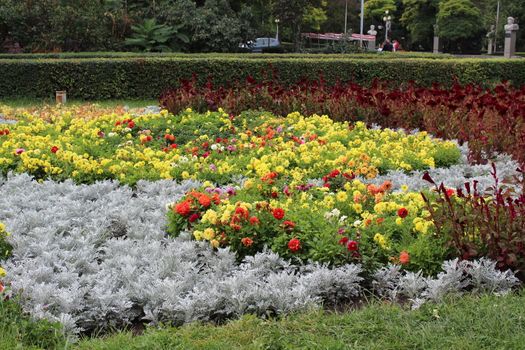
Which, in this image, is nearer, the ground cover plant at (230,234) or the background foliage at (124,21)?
the ground cover plant at (230,234)

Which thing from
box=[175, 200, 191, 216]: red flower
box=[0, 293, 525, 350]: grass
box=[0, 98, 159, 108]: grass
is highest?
box=[175, 200, 191, 216]: red flower

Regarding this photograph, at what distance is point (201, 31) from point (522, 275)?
59.8ft

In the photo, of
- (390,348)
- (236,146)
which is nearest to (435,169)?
(236,146)

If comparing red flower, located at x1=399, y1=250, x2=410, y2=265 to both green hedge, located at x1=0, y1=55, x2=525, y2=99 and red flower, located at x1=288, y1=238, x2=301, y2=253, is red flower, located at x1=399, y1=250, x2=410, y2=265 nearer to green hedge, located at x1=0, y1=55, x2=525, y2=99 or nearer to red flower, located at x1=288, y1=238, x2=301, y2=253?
red flower, located at x1=288, y1=238, x2=301, y2=253

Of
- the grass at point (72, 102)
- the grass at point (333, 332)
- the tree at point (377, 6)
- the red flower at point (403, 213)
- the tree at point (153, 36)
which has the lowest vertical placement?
the grass at point (72, 102)

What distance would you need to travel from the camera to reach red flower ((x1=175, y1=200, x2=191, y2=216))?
4.14 m

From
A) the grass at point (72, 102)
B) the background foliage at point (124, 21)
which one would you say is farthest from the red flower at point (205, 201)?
the background foliage at point (124, 21)

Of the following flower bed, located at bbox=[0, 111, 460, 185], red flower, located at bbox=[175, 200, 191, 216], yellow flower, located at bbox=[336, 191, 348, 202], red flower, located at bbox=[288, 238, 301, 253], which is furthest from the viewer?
flower bed, located at bbox=[0, 111, 460, 185]

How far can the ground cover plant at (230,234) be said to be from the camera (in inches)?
131

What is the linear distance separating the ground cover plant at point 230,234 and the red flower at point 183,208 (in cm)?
1

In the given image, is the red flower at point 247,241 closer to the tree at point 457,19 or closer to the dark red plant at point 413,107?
the dark red plant at point 413,107

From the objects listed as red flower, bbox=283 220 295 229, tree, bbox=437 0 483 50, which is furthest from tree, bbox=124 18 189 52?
tree, bbox=437 0 483 50

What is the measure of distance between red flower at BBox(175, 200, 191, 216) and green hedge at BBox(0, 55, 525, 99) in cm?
926

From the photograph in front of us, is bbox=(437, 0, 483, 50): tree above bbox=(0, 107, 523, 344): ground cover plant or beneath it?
above
